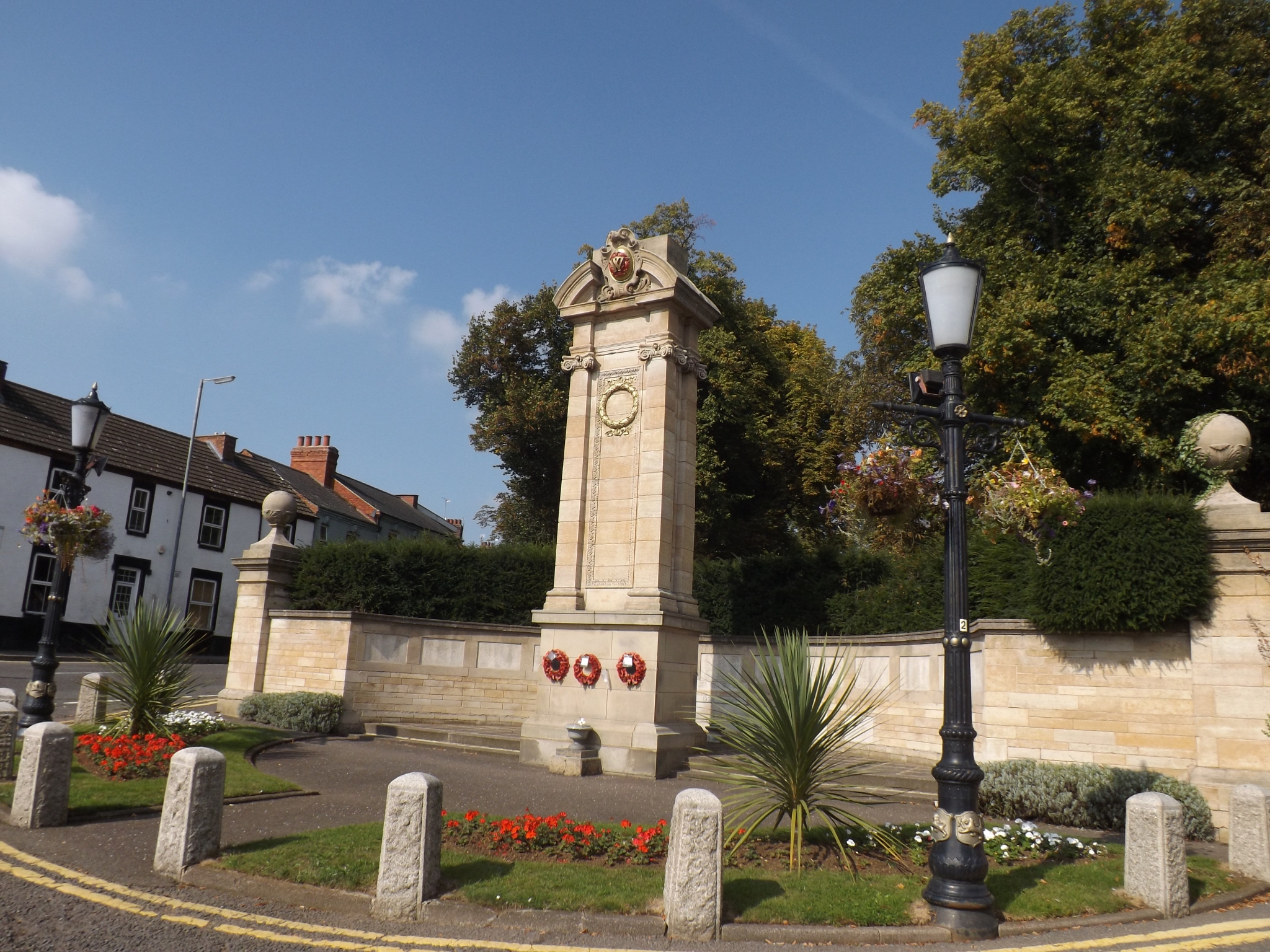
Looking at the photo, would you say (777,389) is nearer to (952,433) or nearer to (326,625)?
(326,625)

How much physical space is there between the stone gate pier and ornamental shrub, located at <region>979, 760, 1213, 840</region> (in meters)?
4.78

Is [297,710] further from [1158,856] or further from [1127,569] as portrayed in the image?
[1158,856]

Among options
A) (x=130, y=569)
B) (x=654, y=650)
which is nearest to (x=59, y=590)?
(x=654, y=650)

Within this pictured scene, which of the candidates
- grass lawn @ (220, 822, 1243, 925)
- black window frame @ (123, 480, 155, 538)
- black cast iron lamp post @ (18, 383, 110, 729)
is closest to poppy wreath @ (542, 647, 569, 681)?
grass lawn @ (220, 822, 1243, 925)

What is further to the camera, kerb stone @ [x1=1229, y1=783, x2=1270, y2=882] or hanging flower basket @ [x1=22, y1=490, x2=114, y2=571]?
hanging flower basket @ [x1=22, y1=490, x2=114, y2=571]

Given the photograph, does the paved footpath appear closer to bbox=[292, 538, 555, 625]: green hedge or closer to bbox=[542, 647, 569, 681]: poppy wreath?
bbox=[542, 647, 569, 681]: poppy wreath

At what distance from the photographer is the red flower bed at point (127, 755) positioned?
992 centimetres

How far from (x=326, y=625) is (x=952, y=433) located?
13604 mm

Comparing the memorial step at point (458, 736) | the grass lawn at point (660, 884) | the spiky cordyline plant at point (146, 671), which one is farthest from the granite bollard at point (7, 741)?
the memorial step at point (458, 736)

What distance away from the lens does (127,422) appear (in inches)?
1409

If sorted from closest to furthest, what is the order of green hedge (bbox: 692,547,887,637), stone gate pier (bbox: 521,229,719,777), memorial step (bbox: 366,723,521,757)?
stone gate pier (bbox: 521,229,719,777) < memorial step (bbox: 366,723,521,757) < green hedge (bbox: 692,547,887,637)

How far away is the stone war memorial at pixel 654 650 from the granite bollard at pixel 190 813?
4.86 m

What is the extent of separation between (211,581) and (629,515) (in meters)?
28.9

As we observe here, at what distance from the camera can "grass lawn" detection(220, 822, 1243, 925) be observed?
600cm
